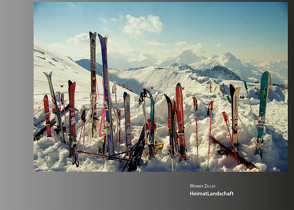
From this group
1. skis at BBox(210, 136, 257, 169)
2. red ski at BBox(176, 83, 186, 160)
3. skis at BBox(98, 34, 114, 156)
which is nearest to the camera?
skis at BBox(210, 136, 257, 169)

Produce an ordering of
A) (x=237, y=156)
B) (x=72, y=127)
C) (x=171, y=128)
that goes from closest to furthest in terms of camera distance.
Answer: (x=237, y=156)
(x=171, y=128)
(x=72, y=127)

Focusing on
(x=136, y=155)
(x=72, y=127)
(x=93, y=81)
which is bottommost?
(x=136, y=155)

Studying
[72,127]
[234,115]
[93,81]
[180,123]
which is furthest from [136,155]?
[234,115]

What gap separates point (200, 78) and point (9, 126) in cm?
987

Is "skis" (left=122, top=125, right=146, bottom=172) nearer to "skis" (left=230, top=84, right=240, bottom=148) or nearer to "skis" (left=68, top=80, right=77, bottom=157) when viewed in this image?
"skis" (left=68, top=80, right=77, bottom=157)

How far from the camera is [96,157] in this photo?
278 cm

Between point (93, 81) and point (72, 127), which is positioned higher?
point (93, 81)

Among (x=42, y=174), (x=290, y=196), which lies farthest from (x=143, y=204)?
(x=290, y=196)

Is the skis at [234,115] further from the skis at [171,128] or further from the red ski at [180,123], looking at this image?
the skis at [171,128]

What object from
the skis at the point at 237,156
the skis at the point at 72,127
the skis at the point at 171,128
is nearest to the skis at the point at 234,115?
the skis at the point at 237,156

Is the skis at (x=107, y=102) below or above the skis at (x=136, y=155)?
above

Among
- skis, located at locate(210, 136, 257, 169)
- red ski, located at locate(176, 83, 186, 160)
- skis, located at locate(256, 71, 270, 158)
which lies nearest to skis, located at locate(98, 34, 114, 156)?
red ski, located at locate(176, 83, 186, 160)

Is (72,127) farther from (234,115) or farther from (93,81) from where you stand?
(234,115)

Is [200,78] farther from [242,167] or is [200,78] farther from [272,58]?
[242,167]
